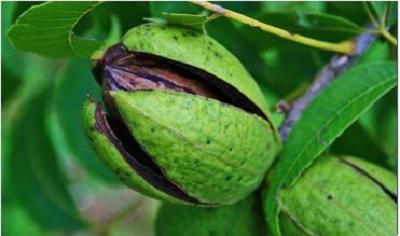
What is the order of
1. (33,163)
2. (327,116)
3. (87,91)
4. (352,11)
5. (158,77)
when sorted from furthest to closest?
1. (33,163)
2. (87,91)
3. (352,11)
4. (327,116)
5. (158,77)

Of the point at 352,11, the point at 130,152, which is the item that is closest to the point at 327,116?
the point at 130,152

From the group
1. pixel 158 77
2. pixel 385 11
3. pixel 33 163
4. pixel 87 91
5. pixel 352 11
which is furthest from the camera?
pixel 33 163

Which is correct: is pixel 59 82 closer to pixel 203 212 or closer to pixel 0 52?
pixel 0 52

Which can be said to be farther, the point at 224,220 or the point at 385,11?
the point at 385,11

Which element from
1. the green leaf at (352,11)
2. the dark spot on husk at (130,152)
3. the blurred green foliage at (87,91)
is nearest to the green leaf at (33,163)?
the blurred green foliage at (87,91)

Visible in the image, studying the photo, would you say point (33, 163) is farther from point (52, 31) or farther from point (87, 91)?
point (52, 31)

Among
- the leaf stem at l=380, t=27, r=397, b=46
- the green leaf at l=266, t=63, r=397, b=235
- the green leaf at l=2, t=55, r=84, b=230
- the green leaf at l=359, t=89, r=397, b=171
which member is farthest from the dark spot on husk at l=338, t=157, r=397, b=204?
the green leaf at l=2, t=55, r=84, b=230
